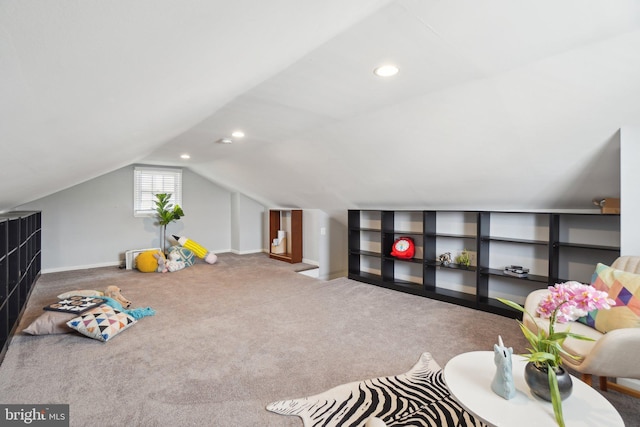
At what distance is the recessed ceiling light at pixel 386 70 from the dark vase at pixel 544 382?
6.16 feet

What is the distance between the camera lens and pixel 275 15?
1.08m

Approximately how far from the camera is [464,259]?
14.0 feet

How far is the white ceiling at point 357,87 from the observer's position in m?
0.77

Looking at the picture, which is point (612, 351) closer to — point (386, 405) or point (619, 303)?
point (619, 303)

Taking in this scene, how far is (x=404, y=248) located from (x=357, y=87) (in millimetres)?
2839

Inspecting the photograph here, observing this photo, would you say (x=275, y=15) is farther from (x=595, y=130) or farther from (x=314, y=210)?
(x=314, y=210)

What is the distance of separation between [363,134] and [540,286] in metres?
2.72

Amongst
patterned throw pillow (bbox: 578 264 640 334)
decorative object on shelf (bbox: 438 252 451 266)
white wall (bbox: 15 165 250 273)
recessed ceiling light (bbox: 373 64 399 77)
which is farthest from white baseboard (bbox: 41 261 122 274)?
patterned throw pillow (bbox: 578 264 640 334)

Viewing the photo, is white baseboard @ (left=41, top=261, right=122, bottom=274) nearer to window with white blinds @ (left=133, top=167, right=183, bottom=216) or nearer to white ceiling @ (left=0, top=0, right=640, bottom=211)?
window with white blinds @ (left=133, top=167, right=183, bottom=216)

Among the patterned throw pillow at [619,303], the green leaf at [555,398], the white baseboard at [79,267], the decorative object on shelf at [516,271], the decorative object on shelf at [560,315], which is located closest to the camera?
the green leaf at [555,398]

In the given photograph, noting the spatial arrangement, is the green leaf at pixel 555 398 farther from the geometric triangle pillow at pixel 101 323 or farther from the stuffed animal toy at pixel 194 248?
the stuffed animal toy at pixel 194 248

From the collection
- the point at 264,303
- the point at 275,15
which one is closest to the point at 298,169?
the point at 264,303

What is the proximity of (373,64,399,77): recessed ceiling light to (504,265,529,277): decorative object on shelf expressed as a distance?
110 inches

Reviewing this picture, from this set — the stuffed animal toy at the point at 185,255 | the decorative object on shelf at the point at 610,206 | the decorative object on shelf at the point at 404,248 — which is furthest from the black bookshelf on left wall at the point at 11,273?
the decorative object on shelf at the point at 610,206
